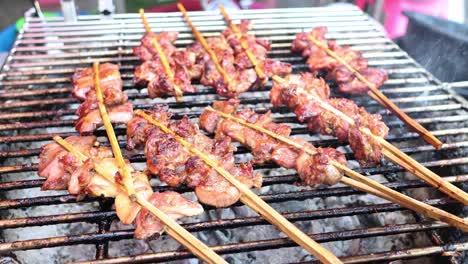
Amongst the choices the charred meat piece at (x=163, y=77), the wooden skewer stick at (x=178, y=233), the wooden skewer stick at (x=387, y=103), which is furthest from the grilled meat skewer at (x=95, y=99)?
the wooden skewer stick at (x=387, y=103)

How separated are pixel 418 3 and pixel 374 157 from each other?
208 inches

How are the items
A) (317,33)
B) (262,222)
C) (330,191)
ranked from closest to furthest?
(262,222) < (330,191) < (317,33)

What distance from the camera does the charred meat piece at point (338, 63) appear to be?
11.5 feet

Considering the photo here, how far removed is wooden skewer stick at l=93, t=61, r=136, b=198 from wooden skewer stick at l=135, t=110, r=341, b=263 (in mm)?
353

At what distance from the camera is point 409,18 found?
185 inches

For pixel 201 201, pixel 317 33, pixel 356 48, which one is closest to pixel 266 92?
pixel 317 33

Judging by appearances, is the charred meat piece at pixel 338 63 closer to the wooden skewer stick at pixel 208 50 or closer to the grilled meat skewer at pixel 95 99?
the wooden skewer stick at pixel 208 50

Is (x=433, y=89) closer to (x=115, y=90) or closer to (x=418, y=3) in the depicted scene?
(x=115, y=90)

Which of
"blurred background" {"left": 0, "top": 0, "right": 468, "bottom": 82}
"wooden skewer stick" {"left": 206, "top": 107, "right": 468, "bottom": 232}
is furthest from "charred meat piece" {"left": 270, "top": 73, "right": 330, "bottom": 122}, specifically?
"blurred background" {"left": 0, "top": 0, "right": 468, "bottom": 82}

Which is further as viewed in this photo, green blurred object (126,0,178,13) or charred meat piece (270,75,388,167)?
green blurred object (126,0,178,13)

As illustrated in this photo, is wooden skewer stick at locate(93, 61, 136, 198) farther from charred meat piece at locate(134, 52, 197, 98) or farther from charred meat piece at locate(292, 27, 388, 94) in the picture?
charred meat piece at locate(292, 27, 388, 94)

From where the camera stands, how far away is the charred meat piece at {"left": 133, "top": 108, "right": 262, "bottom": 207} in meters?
2.42

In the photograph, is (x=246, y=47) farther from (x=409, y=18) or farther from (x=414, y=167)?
(x=409, y=18)

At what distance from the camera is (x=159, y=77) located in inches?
136
